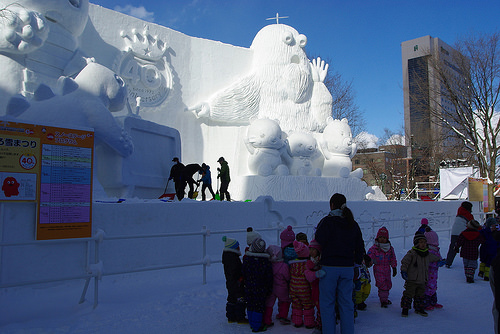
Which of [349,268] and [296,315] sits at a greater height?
[349,268]

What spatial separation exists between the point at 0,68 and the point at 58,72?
1.12 metres

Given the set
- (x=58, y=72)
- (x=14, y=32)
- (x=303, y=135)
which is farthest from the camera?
(x=303, y=135)

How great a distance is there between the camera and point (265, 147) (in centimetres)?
1161

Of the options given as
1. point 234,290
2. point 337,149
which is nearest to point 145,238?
point 234,290

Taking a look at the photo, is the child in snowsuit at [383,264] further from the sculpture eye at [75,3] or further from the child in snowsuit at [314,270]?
the sculpture eye at [75,3]

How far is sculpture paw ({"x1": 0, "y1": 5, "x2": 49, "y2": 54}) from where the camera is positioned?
7832 mm

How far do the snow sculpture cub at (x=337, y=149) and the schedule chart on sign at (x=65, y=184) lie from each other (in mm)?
9401

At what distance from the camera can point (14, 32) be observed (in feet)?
26.0

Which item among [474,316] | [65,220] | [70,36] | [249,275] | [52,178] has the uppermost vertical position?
[70,36]

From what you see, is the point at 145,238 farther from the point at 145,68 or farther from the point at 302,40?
the point at 302,40

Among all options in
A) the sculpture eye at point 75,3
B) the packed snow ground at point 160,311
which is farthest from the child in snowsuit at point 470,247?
the sculpture eye at point 75,3

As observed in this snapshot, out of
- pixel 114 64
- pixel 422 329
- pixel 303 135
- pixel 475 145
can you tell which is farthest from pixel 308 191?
pixel 475 145

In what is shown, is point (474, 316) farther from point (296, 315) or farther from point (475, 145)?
point (475, 145)

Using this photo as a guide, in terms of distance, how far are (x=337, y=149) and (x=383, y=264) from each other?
865 cm
